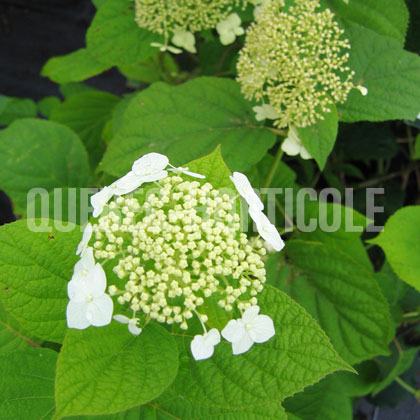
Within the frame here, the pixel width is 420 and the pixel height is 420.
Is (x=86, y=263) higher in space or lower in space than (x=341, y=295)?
higher

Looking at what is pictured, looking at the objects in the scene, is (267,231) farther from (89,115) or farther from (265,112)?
(89,115)

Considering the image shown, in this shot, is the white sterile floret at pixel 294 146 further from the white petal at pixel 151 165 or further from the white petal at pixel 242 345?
the white petal at pixel 242 345

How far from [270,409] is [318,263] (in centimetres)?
41

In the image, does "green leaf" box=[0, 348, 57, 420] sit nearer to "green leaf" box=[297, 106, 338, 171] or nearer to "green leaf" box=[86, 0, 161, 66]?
"green leaf" box=[297, 106, 338, 171]

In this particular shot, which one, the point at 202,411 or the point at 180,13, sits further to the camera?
the point at 180,13

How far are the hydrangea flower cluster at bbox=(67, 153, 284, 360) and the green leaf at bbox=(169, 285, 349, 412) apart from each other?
6 centimetres

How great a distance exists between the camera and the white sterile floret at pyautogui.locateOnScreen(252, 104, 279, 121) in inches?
38.9

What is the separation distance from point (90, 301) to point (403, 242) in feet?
2.36

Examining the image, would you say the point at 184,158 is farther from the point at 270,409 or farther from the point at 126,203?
the point at 270,409

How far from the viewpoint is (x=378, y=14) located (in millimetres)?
1054

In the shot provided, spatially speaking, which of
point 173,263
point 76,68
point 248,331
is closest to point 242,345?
point 248,331

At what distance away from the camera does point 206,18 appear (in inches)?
42.4

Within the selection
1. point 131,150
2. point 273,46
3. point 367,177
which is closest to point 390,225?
point 273,46

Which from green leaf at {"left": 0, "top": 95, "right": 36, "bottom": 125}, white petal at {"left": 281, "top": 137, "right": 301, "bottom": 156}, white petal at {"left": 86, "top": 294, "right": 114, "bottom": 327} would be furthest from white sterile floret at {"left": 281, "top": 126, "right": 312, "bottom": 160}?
green leaf at {"left": 0, "top": 95, "right": 36, "bottom": 125}
